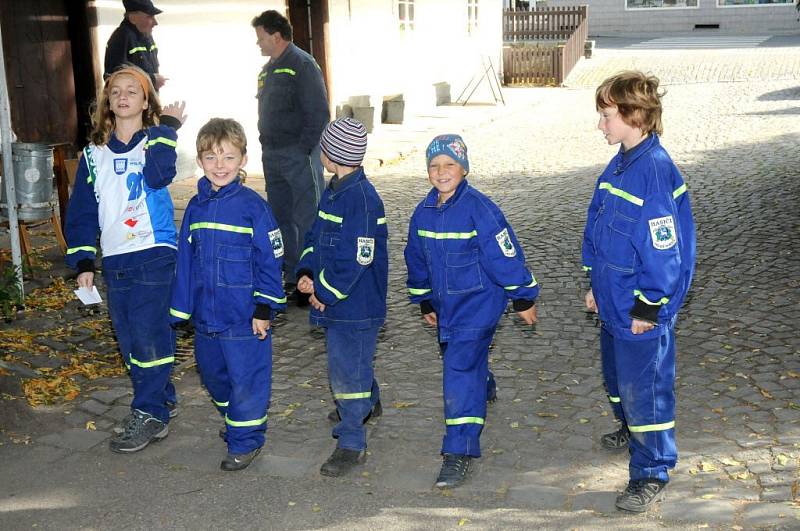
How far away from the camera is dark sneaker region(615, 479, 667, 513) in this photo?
407 centimetres

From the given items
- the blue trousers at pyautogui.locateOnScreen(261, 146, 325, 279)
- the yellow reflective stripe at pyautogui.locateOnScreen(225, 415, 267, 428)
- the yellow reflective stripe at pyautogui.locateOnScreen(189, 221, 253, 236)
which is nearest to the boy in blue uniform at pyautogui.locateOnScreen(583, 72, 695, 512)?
the yellow reflective stripe at pyautogui.locateOnScreen(189, 221, 253, 236)

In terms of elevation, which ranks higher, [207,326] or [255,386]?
[207,326]

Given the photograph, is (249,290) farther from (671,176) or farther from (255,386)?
(671,176)

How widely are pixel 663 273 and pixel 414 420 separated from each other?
171 centimetres

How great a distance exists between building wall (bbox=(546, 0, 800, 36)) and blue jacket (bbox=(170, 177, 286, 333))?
123 feet

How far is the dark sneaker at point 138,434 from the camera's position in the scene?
190 inches

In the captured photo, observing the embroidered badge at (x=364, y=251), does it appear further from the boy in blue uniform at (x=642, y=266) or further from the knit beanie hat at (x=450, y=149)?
the boy in blue uniform at (x=642, y=266)

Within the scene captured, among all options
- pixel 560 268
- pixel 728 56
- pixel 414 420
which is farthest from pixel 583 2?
pixel 414 420

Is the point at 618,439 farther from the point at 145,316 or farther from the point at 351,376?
the point at 145,316

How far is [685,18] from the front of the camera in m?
39.8

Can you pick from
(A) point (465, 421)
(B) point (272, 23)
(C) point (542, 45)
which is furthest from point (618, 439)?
(C) point (542, 45)

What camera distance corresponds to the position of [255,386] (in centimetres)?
456

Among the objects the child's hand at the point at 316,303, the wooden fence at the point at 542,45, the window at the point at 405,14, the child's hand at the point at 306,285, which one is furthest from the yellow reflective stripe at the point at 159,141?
the wooden fence at the point at 542,45

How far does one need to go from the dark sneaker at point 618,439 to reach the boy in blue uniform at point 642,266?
0.49 metres
